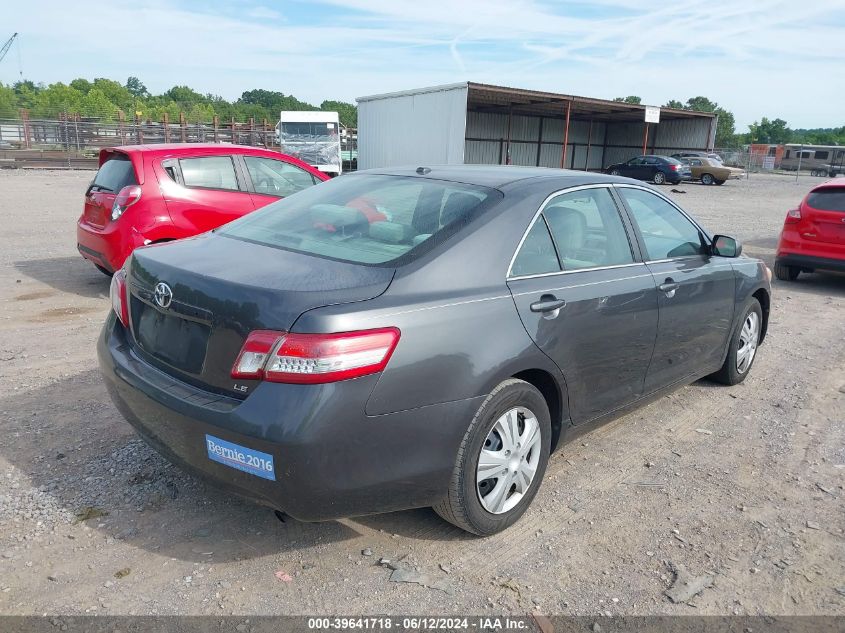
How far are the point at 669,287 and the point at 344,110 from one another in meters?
120

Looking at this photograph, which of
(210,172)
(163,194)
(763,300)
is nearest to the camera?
(763,300)

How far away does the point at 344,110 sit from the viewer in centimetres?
11700

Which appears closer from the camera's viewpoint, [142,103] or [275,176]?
[275,176]

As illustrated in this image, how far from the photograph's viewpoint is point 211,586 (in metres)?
2.64

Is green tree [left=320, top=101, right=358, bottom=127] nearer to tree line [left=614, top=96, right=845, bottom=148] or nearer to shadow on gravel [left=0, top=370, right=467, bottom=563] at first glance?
tree line [left=614, top=96, right=845, bottom=148]

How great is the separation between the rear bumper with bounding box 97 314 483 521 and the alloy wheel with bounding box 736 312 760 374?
10.5 ft

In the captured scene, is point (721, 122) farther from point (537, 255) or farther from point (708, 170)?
point (537, 255)

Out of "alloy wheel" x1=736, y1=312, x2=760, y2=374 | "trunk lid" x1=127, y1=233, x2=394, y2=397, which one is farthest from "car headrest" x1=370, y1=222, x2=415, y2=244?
"alloy wheel" x1=736, y1=312, x2=760, y2=374

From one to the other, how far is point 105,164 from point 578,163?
129 ft

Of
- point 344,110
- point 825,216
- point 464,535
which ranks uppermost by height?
point 344,110

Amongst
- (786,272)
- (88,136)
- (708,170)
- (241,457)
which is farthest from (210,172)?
(88,136)

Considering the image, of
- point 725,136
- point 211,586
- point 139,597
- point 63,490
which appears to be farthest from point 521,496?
point 725,136

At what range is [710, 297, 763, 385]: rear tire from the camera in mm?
4906

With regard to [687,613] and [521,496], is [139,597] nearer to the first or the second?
[521,496]
